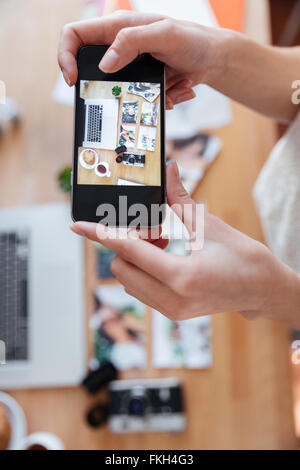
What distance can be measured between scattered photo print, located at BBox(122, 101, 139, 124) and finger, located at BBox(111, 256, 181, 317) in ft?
0.65

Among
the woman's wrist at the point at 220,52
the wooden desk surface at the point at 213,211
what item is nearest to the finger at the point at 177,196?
the woman's wrist at the point at 220,52

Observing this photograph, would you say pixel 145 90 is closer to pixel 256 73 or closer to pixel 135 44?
pixel 135 44

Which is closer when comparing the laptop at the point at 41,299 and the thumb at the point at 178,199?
the thumb at the point at 178,199

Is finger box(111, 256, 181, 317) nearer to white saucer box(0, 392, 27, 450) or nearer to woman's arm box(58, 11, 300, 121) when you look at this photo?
woman's arm box(58, 11, 300, 121)

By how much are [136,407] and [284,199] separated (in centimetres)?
48

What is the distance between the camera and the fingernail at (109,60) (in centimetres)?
52

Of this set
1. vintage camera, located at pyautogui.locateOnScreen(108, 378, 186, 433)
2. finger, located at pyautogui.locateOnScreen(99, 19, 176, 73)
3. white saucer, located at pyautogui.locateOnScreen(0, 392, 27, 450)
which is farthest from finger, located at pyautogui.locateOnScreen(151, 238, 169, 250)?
white saucer, located at pyautogui.locateOnScreen(0, 392, 27, 450)

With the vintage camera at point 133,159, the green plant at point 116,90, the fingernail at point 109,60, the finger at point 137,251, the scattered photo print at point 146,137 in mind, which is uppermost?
the fingernail at point 109,60

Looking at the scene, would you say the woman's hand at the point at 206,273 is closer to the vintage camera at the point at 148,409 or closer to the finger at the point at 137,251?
the finger at the point at 137,251

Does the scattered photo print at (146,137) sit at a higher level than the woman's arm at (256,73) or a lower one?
lower

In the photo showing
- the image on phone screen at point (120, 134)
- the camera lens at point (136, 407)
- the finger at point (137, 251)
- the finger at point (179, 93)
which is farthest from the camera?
the camera lens at point (136, 407)

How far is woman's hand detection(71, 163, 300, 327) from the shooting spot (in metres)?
0.42

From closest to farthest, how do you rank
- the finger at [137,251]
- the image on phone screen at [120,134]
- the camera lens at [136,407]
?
the finger at [137,251]
the image on phone screen at [120,134]
the camera lens at [136,407]
